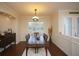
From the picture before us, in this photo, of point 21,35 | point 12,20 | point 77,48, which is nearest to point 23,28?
point 21,35

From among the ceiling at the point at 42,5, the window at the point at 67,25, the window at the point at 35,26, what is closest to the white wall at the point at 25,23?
the window at the point at 35,26

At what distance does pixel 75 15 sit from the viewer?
23.9 feet

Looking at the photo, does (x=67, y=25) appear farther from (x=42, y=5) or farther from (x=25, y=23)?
(x=25, y=23)

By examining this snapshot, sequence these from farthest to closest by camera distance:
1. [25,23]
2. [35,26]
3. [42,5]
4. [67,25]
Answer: [25,23] < [35,26] < [67,25] < [42,5]

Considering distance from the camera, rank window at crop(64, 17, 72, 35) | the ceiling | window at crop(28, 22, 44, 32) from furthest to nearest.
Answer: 1. window at crop(28, 22, 44, 32)
2. window at crop(64, 17, 72, 35)
3. the ceiling

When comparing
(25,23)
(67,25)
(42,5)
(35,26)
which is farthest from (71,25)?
(25,23)

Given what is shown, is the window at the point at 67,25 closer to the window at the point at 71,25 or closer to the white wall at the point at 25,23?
the window at the point at 71,25

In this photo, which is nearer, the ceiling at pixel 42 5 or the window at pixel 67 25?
the ceiling at pixel 42 5

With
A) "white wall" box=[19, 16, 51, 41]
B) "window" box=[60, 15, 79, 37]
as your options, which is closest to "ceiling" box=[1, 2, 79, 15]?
"window" box=[60, 15, 79, 37]

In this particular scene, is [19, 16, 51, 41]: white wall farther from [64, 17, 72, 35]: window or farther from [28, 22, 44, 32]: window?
[64, 17, 72, 35]: window

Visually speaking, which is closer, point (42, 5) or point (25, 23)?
point (42, 5)

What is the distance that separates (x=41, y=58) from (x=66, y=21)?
5814mm

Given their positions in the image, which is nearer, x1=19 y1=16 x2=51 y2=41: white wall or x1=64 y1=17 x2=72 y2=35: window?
x1=64 y1=17 x2=72 y2=35: window

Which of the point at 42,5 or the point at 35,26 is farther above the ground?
the point at 42,5
